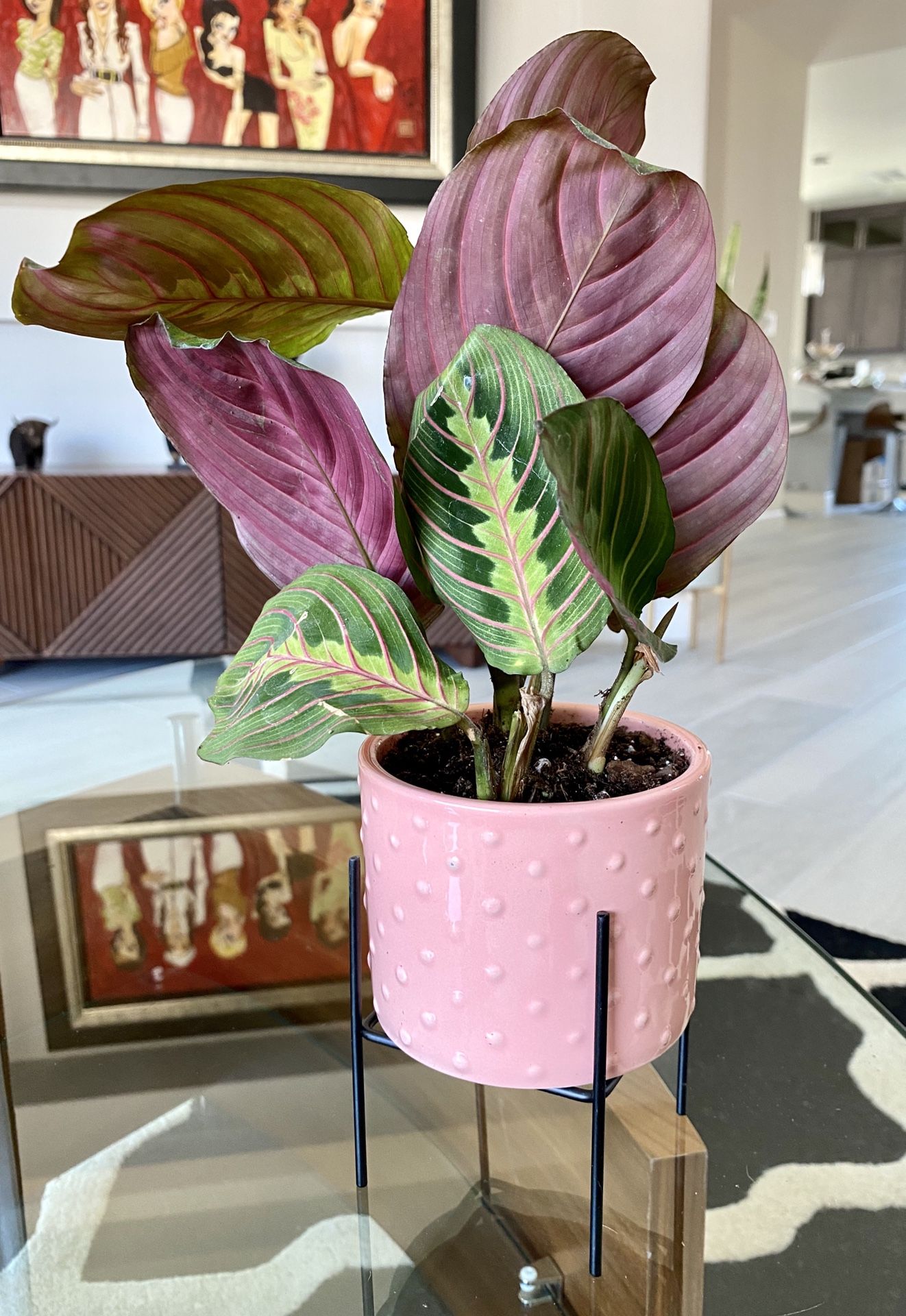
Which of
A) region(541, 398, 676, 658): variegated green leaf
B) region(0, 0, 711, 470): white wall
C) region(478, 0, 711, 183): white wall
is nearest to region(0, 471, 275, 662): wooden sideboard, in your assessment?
region(0, 0, 711, 470): white wall

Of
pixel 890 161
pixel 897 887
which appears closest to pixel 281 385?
pixel 897 887

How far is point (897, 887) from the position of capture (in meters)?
1.40

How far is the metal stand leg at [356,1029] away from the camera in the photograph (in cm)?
40

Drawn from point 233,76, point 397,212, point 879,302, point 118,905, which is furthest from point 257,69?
point 879,302

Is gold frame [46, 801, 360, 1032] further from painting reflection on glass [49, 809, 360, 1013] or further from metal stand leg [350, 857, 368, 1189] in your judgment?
metal stand leg [350, 857, 368, 1189]

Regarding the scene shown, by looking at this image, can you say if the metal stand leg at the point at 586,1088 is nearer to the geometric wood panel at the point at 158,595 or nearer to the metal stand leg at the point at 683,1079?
the metal stand leg at the point at 683,1079

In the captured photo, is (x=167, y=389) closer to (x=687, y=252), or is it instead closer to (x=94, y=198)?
(x=687, y=252)

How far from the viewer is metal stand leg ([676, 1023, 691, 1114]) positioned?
46 cm

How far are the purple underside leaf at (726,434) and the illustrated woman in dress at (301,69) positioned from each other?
2583 millimetres

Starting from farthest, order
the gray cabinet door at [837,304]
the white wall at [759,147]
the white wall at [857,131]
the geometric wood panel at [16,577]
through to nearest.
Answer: the gray cabinet door at [837,304] < the white wall at [857,131] < the white wall at [759,147] < the geometric wood panel at [16,577]

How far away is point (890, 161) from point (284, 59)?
270 inches

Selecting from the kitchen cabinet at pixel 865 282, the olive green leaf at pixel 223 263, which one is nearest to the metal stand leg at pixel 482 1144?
the olive green leaf at pixel 223 263

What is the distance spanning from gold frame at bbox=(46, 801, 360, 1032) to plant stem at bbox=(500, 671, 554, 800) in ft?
1.17

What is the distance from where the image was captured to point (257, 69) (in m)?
2.49
